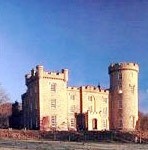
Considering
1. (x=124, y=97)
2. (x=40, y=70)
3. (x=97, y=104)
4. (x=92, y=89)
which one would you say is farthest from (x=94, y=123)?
(x=40, y=70)

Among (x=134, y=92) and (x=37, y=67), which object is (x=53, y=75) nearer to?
(x=37, y=67)

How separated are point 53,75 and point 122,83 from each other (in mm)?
11082

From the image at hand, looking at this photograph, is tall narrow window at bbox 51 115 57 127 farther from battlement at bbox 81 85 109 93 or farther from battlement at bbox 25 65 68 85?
battlement at bbox 81 85 109 93

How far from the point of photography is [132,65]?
220 ft

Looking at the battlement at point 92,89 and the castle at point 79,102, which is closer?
the castle at point 79,102

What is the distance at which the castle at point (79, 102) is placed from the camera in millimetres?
59812

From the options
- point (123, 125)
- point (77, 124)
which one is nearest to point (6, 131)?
point (77, 124)

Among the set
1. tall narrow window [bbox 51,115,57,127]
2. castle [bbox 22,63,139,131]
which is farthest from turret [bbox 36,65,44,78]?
tall narrow window [bbox 51,115,57,127]

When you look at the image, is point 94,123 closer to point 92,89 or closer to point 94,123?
point 94,123

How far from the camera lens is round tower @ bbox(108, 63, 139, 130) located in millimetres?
66250

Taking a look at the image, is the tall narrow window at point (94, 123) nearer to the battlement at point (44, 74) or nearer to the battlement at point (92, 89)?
the battlement at point (92, 89)

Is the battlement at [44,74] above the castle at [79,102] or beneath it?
above

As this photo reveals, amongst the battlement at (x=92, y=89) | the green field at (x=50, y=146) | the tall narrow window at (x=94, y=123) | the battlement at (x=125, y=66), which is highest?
the battlement at (x=125, y=66)

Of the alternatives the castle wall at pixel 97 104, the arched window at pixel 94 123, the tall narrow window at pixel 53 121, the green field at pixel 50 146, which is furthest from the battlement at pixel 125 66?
the green field at pixel 50 146
